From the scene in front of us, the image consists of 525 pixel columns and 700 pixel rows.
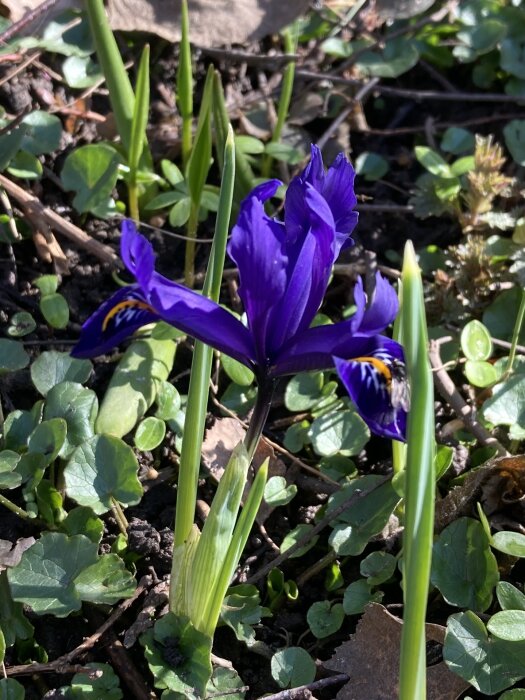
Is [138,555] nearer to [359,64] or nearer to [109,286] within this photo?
[109,286]

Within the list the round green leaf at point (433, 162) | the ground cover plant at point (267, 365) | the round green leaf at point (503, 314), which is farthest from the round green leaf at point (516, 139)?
the round green leaf at point (503, 314)

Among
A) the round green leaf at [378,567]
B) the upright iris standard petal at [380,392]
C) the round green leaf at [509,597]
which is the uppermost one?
the upright iris standard petal at [380,392]

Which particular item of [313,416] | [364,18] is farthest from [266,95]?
[313,416]

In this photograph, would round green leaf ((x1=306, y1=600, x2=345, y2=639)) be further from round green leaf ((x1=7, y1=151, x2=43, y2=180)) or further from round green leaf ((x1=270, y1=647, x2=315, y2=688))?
round green leaf ((x1=7, y1=151, x2=43, y2=180))

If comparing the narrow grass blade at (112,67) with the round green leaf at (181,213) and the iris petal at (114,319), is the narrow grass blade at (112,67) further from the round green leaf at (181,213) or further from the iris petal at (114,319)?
the iris petal at (114,319)

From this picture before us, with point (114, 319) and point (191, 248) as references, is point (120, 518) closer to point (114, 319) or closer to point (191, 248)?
point (114, 319)

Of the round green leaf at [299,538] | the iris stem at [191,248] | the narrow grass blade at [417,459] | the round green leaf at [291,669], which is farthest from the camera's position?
the iris stem at [191,248]

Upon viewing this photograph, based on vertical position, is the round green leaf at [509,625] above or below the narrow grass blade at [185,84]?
below
